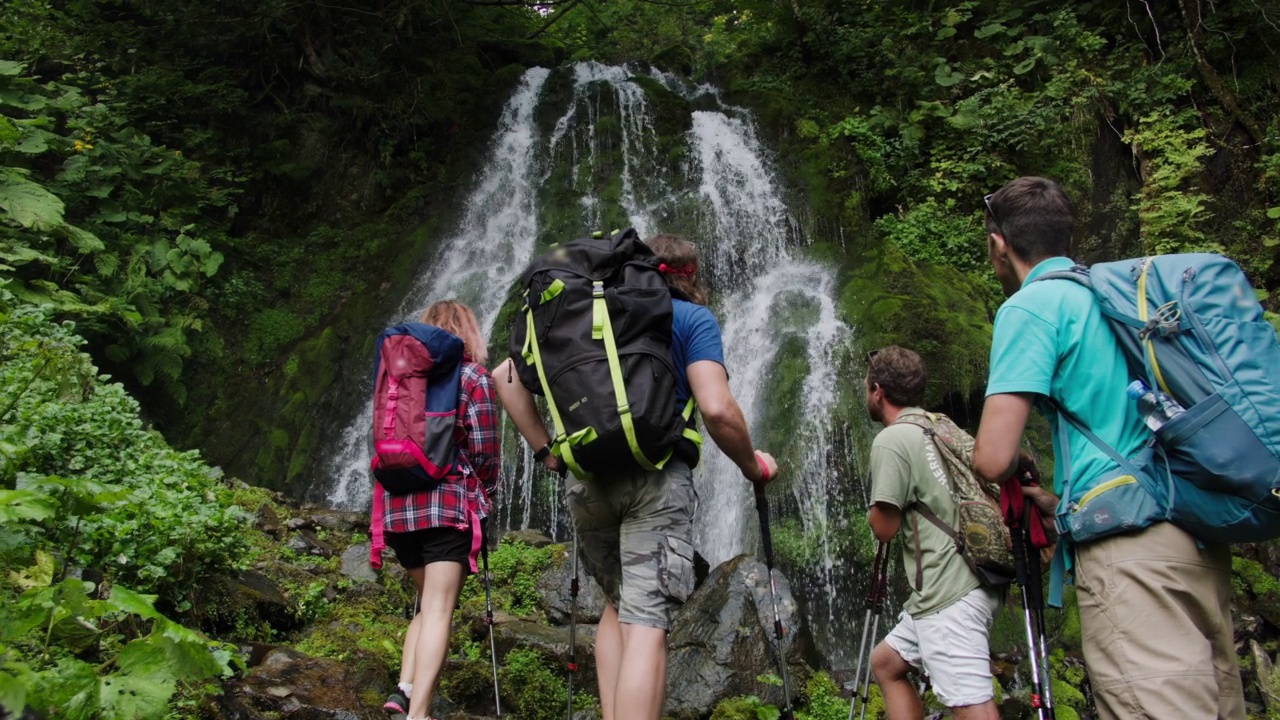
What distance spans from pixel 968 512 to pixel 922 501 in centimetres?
16

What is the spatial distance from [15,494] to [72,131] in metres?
11.2

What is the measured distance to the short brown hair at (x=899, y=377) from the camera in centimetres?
345

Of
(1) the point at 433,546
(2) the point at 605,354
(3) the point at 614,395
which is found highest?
(2) the point at 605,354

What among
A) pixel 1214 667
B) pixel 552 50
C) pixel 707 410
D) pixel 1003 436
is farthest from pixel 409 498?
pixel 552 50

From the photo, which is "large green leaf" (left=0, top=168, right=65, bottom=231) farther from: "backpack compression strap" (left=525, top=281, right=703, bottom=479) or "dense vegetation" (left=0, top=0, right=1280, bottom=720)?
"backpack compression strap" (left=525, top=281, right=703, bottom=479)

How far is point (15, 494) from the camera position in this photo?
6.96 feet

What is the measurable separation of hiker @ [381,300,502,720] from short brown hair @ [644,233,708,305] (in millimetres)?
1176

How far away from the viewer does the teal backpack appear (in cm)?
200

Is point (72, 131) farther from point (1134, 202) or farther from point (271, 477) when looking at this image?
point (1134, 202)

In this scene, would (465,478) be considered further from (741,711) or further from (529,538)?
(529,538)

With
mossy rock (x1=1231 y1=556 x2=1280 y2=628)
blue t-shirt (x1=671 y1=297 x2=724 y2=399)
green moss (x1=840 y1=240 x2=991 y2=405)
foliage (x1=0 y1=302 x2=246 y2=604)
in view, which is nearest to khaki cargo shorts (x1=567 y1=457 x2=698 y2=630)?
blue t-shirt (x1=671 y1=297 x2=724 y2=399)

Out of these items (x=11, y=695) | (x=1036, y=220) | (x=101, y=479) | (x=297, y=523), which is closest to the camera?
(x=11, y=695)

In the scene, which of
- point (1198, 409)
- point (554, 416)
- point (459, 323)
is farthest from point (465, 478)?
point (1198, 409)

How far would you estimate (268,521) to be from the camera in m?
7.68
